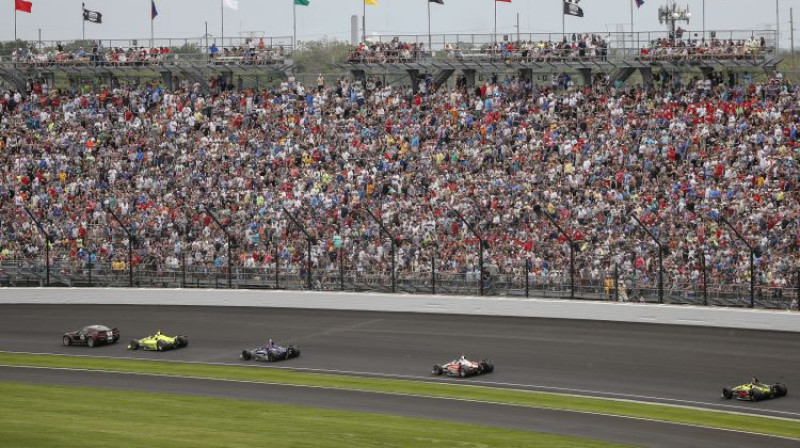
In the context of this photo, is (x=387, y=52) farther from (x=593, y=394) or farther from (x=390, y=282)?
(x=593, y=394)

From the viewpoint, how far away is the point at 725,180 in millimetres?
44094

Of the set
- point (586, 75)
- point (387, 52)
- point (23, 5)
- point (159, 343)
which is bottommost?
point (159, 343)

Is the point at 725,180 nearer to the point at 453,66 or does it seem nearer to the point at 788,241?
the point at 788,241

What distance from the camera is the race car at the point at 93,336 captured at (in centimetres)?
4303

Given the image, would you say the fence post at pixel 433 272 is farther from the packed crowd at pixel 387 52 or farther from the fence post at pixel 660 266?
the packed crowd at pixel 387 52

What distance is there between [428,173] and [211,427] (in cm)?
2117

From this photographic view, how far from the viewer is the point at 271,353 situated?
130 ft

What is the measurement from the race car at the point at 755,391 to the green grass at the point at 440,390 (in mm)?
1281

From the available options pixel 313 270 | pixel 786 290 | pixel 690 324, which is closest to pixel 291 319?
pixel 313 270

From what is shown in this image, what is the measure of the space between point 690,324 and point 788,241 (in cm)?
376

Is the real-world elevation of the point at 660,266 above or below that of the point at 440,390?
above

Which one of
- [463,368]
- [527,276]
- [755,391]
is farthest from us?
[527,276]

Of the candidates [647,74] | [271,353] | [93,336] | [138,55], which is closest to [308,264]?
[271,353]

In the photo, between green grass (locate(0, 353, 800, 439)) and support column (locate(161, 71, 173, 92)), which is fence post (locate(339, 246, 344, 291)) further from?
support column (locate(161, 71, 173, 92))
